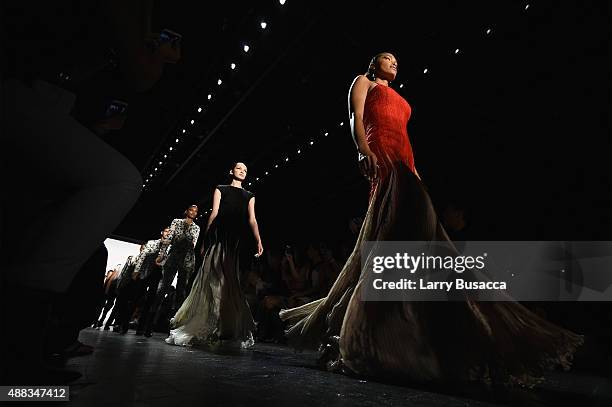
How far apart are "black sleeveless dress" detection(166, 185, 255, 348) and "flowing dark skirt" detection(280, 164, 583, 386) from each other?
1952 mm

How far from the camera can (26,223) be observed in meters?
0.97

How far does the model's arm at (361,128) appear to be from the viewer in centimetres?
207

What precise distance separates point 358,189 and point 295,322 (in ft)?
22.0

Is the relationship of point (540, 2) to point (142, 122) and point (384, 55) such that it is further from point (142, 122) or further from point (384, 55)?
point (142, 122)

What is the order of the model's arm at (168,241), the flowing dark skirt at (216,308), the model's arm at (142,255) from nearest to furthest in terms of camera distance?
1. the flowing dark skirt at (216,308)
2. the model's arm at (168,241)
3. the model's arm at (142,255)

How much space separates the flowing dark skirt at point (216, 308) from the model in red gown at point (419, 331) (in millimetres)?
1745

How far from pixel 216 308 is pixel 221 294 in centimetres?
14

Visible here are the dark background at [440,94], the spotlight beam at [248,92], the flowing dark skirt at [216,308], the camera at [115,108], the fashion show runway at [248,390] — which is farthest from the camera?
the spotlight beam at [248,92]

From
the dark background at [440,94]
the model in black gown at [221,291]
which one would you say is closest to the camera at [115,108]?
the dark background at [440,94]

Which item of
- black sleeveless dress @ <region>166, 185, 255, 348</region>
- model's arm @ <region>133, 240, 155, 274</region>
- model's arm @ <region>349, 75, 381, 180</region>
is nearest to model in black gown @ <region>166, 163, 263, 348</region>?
black sleeveless dress @ <region>166, 185, 255, 348</region>

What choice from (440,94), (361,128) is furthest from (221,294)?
(440,94)

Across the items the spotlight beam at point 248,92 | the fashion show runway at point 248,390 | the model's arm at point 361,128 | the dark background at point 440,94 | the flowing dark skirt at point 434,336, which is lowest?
the fashion show runway at point 248,390

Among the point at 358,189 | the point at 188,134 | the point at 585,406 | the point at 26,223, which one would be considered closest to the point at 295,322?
the point at 585,406

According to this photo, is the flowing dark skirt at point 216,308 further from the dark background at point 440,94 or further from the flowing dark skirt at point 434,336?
the flowing dark skirt at point 434,336
